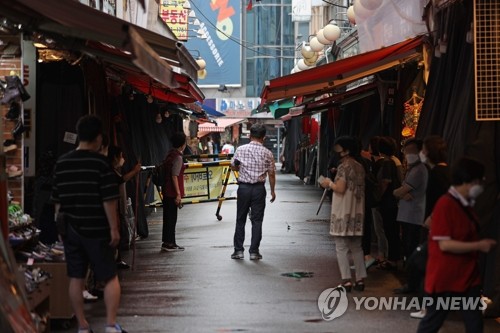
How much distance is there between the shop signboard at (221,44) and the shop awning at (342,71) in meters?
45.5

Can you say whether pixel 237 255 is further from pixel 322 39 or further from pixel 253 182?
pixel 322 39

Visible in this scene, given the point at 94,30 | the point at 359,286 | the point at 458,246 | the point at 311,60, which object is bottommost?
the point at 359,286

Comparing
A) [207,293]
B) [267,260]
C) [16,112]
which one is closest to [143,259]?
[267,260]

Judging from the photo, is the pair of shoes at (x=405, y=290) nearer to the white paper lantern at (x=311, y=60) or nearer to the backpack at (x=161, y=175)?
the backpack at (x=161, y=175)

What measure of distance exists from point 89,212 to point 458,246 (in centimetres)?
319

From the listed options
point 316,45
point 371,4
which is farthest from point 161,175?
point 316,45

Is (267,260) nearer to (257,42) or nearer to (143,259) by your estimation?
(143,259)

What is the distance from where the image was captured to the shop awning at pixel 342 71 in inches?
495

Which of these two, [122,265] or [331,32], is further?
[331,32]

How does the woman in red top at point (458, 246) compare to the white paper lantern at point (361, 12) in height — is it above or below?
below

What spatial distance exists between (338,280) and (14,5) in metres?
5.78

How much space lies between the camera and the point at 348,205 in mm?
9977

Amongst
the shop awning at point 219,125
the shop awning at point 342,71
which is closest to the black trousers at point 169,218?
the shop awning at point 342,71

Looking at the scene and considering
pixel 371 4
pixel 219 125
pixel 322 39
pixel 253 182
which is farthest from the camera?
pixel 219 125
